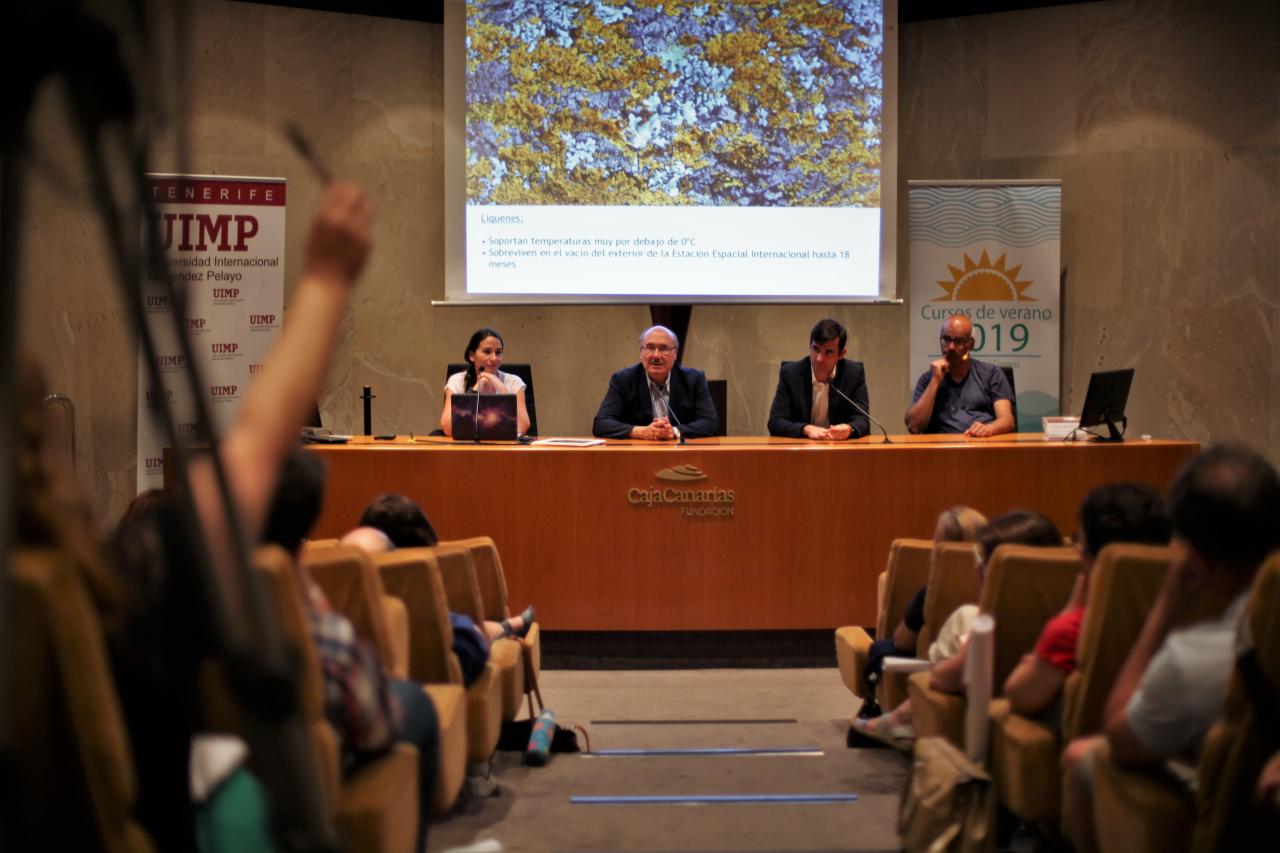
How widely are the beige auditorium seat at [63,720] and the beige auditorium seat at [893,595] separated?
240 cm

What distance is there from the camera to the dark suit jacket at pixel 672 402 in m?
5.40

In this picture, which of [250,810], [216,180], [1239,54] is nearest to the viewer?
[250,810]

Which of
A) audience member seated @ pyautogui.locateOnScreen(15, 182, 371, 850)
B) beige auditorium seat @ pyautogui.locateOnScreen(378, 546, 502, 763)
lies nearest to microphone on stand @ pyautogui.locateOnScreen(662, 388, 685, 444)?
beige auditorium seat @ pyautogui.locateOnScreen(378, 546, 502, 763)

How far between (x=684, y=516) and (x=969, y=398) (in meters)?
1.71

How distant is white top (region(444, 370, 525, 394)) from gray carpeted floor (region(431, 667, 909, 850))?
1646 millimetres

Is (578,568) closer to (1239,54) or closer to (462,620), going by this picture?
(462,620)

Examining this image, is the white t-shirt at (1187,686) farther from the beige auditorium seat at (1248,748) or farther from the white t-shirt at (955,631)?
the white t-shirt at (955,631)

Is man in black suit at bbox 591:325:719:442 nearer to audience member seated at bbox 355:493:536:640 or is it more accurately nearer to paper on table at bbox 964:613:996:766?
audience member seated at bbox 355:493:536:640

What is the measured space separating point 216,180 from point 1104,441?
476cm

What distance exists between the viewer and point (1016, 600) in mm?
2305

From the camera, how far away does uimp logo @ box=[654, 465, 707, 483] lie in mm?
4672

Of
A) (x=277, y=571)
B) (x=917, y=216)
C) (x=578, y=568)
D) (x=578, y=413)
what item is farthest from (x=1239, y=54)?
(x=277, y=571)

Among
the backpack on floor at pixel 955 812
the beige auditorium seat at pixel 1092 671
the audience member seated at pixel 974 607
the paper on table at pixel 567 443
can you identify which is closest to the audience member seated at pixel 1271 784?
the beige auditorium seat at pixel 1092 671

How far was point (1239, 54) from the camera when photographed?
719 centimetres
